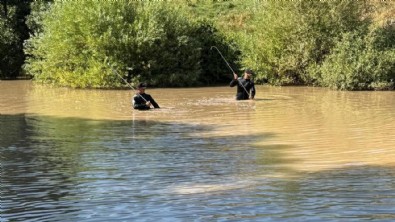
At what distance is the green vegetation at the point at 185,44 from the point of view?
104 feet

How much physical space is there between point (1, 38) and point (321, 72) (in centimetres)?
2258

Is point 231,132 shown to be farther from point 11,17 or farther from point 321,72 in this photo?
point 11,17

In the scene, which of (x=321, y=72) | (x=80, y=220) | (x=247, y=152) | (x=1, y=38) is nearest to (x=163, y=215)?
(x=80, y=220)

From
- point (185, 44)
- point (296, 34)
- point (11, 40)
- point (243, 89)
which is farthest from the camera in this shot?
point (11, 40)

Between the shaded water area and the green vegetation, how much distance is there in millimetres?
9882

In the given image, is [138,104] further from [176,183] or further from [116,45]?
[116,45]

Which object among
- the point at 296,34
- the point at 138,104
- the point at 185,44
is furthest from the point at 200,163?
the point at 185,44

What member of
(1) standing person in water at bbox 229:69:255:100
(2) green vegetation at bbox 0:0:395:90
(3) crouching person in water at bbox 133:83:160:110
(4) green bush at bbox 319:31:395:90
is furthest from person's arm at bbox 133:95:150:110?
(4) green bush at bbox 319:31:395:90

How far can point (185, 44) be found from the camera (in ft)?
117

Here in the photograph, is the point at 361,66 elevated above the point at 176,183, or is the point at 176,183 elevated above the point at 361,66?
the point at 361,66

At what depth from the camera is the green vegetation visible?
104 feet

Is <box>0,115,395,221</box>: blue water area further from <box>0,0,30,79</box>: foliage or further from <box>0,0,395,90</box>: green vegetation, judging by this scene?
<box>0,0,30,79</box>: foliage

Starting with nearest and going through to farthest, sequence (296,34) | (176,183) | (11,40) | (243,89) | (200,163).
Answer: (176,183), (200,163), (243,89), (296,34), (11,40)

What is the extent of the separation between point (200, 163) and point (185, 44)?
2444cm
